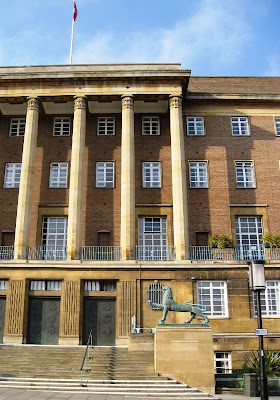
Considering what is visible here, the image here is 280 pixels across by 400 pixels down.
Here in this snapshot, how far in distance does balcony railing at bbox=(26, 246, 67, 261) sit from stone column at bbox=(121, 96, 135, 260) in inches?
158

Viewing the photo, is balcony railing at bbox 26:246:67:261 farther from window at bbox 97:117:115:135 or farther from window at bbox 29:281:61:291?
window at bbox 97:117:115:135

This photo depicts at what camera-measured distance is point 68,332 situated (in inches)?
988

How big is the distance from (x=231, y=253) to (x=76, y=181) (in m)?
10.5

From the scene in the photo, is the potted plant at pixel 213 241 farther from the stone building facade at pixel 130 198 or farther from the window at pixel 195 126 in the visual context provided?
the window at pixel 195 126

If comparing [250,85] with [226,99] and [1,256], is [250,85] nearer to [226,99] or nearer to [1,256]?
[226,99]

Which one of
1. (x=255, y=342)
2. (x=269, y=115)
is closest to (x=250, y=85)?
(x=269, y=115)

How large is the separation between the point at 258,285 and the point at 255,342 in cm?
1088

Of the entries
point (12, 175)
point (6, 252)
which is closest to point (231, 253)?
point (6, 252)

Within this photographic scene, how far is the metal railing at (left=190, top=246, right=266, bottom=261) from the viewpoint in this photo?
89.9 ft

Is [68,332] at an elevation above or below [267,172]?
below

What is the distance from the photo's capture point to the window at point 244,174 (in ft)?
101

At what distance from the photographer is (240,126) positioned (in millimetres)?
32062

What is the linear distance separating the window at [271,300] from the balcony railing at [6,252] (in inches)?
590

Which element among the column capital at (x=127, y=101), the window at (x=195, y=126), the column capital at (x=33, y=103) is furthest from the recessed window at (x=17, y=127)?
the window at (x=195, y=126)
